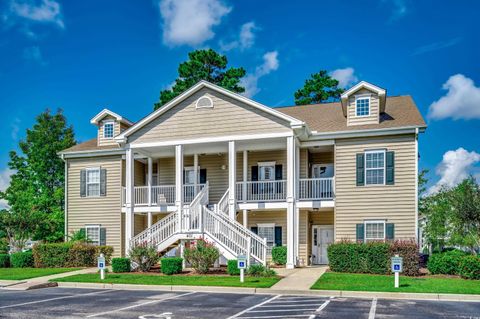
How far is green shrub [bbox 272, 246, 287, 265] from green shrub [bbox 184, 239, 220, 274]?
436 cm

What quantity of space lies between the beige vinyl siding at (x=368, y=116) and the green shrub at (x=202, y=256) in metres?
9.36

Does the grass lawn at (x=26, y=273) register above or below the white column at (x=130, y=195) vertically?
below

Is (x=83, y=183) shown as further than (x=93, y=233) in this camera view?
Yes

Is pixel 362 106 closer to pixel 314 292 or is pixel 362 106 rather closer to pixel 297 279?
pixel 297 279

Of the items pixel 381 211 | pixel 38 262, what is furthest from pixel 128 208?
pixel 381 211

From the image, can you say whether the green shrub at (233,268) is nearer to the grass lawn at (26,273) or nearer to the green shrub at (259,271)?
the green shrub at (259,271)

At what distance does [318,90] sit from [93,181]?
2508 cm

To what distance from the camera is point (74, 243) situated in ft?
77.6

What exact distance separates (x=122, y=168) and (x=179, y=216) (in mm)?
7212

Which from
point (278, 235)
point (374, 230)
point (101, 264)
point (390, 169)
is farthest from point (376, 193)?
point (101, 264)

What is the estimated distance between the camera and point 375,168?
71.3 ft

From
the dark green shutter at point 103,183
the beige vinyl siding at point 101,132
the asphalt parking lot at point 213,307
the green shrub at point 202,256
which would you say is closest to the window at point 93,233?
the dark green shutter at point 103,183

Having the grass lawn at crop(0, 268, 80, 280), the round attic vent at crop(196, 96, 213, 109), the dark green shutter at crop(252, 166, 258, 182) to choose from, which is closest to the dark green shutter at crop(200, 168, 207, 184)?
the dark green shutter at crop(252, 166, 258, 182)

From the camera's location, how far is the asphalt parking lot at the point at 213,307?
11164mm
